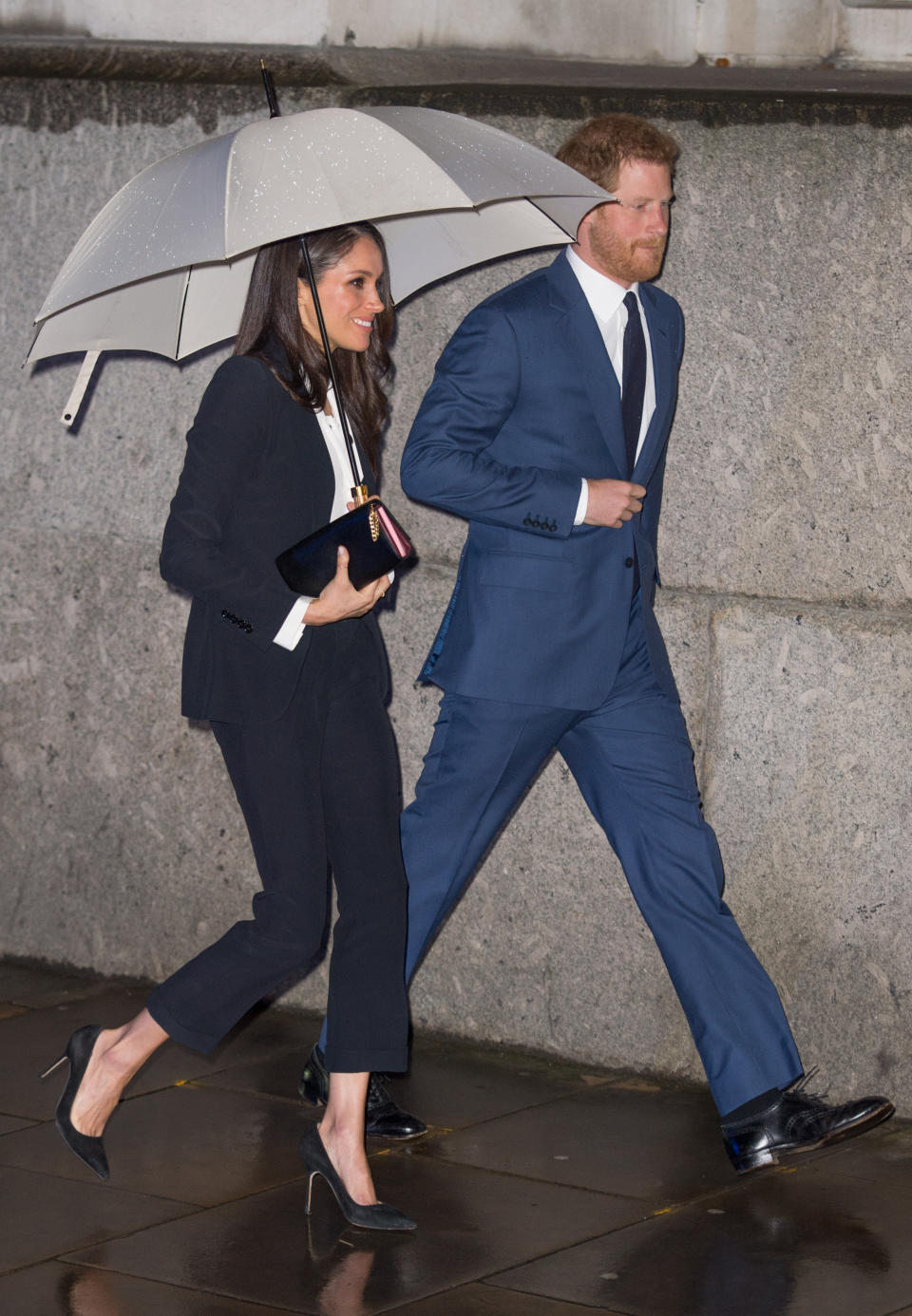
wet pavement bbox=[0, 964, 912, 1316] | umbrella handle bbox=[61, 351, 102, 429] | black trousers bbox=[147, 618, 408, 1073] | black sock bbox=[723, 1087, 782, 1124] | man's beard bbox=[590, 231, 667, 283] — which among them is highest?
man's beard bbox=[590, 231, 667, 283]

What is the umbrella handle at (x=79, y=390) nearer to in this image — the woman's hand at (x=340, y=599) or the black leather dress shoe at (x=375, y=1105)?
the woman's hand at (x=340, y=599)

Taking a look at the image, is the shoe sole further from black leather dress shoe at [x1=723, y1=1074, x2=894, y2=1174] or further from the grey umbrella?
the grey umbrella

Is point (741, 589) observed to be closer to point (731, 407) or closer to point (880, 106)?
point (731, 407)

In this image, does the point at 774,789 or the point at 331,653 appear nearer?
the point at 331,653

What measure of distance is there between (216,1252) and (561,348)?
2106 millimetres

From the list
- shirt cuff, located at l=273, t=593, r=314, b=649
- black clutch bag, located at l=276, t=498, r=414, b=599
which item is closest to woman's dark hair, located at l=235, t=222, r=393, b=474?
black clutch bag, located at l=276, t=498, r=414, b=599

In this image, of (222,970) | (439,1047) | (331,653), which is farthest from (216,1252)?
(439,1047)

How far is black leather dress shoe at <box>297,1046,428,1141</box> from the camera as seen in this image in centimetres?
487

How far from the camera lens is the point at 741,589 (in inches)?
203

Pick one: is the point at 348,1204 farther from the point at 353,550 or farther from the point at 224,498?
the point at 224,498

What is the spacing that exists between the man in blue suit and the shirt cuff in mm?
587

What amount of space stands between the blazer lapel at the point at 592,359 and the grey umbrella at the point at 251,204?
0.15 meters

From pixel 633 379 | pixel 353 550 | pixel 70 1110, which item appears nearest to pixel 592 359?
pixel 633 379

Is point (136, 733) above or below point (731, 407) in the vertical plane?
below
